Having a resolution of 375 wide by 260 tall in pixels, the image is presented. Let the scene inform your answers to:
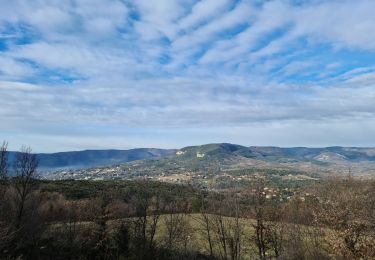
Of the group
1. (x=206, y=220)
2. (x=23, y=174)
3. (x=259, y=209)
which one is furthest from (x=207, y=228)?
(x=23, y=174)

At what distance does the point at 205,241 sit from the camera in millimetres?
48594

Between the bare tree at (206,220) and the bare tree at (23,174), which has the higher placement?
the bare tree at (23,174)

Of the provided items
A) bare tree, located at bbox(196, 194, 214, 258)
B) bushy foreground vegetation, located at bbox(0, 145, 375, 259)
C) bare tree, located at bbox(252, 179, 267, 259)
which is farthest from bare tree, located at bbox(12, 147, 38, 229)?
bare tree, located at bbox(252, 179, 267, 259)

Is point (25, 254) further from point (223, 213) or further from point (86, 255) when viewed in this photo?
point (223, 213)

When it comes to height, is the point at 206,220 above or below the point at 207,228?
above

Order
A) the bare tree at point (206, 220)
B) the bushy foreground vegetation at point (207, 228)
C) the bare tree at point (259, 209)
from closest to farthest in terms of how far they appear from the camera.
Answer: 1. the bushy foreground vegetation at point (207, 228)
2. the bare tree at point (259, 209)
3. the bare tree at point (206, 220)

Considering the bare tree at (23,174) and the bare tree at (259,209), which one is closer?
the bare tree at (259,209)

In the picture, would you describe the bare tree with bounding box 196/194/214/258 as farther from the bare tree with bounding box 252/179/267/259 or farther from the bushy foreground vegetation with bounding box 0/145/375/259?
the bare tree with bounding box 252/179/267/259

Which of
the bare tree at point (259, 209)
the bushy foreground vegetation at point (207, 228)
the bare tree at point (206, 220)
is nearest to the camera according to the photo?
the bushy foreground vegetation at point (207, 228)

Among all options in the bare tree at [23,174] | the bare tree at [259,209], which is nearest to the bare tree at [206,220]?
the bare tree at [259,209]

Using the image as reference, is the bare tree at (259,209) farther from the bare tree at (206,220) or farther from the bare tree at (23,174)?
the bare tree at (23,174)

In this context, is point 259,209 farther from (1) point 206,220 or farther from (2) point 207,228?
(2) point 207,228

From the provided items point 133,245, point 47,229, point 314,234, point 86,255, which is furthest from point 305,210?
point 47,229

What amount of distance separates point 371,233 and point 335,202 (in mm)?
3436
